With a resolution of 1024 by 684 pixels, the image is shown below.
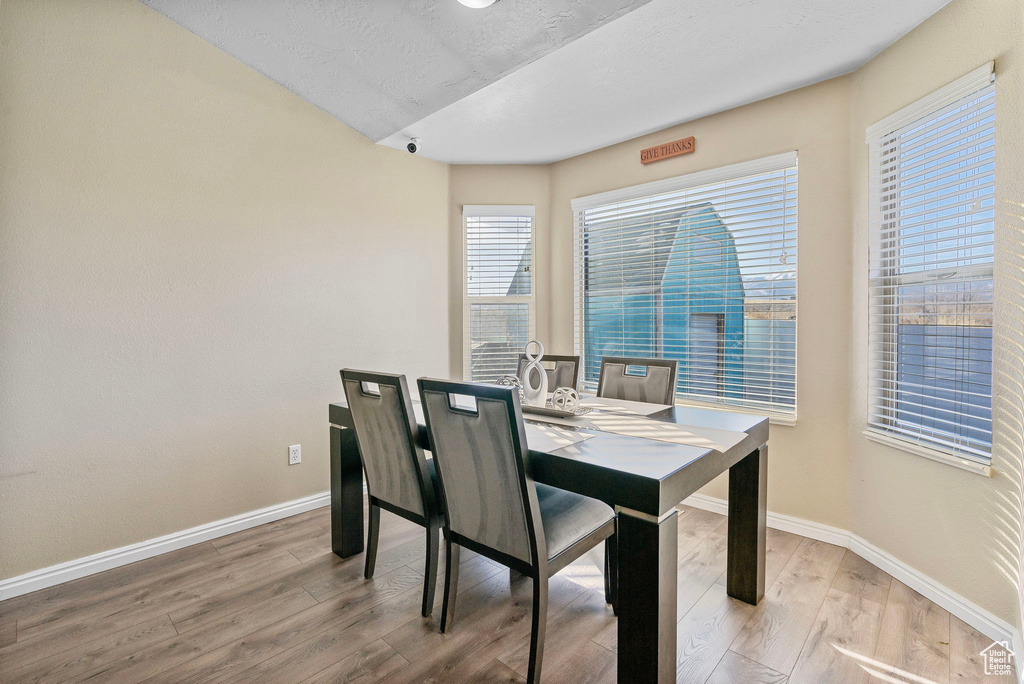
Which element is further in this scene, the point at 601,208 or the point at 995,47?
the point at 601,208

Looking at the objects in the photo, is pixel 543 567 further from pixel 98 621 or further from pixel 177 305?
pixel 177 305

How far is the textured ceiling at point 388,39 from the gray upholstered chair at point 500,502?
167 centimetres

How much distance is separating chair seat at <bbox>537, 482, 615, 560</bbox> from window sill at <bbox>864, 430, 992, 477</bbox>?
4.66 feet

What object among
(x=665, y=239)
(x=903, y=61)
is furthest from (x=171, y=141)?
(x=903, y=61)

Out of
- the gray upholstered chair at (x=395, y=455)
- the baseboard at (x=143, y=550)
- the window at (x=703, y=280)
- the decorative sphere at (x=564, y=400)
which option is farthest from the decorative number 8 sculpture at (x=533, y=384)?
the baseboard at (x=143, y=550)

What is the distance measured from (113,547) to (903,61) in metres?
4.34

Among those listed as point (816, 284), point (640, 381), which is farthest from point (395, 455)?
point (816, 284)

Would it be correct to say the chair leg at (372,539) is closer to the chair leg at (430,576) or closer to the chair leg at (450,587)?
the chair leg at (430,576)

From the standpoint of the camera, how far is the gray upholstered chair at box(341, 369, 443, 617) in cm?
184

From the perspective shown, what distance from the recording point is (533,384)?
2.30 metres

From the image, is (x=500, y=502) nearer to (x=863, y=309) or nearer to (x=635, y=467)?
(x=635, y=467)

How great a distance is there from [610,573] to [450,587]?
67 centimetres

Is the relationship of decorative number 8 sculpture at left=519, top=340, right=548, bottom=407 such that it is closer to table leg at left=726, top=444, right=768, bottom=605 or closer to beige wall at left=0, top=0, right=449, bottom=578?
table leg at left=726, top=444, right=768, bottom=605

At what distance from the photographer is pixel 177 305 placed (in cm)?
249
